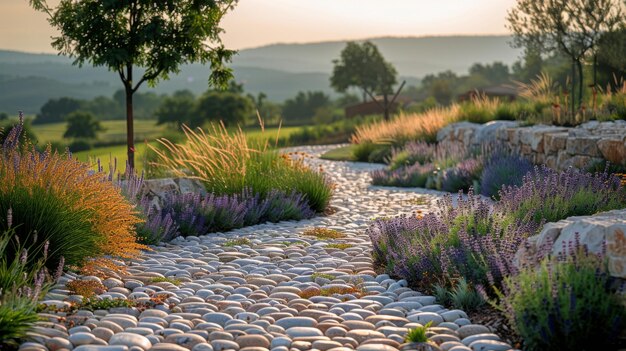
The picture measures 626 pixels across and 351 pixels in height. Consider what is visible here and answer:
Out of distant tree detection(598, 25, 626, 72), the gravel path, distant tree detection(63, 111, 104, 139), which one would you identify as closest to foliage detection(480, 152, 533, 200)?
the gravel path

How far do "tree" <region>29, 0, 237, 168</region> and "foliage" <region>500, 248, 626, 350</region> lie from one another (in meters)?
8.01

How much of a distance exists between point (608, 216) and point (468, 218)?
113cm

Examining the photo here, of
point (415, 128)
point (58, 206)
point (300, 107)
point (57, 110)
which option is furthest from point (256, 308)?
point (57, 110)

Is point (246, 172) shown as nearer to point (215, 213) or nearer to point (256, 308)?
point (215, 213)

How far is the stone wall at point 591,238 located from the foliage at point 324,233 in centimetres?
281

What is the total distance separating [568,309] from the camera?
3473 millimetres

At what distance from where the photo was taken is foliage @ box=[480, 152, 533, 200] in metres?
9.72

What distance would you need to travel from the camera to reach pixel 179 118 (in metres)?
47.3

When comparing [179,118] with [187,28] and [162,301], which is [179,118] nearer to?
[187,28]

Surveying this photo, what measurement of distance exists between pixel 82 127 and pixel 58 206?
48779mm

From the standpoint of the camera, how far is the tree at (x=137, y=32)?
10.7 meters

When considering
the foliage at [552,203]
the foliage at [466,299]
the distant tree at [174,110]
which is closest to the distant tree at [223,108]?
the distant tree at [174,110]

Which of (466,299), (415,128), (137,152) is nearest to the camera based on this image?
(466,299)

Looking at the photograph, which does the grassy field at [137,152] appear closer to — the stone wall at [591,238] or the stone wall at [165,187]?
the stone wall at [165,187]
